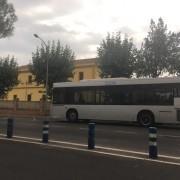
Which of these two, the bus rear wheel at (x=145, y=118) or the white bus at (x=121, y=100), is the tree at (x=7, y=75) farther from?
the bus rear wheel at (x=145, y=118)

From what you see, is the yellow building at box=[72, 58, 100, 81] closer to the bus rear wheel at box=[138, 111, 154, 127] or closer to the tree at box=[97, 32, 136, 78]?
the tree at box=[97, 32, 136, 78]

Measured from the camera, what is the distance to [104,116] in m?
28.5

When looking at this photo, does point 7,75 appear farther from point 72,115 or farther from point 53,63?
point 72,115

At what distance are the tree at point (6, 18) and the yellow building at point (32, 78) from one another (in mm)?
16747

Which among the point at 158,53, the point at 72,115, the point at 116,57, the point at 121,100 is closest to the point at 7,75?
the point at 116,57

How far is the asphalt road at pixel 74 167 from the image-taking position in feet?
30.3

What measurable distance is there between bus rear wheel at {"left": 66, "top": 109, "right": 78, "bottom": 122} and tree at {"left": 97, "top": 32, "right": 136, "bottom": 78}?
15318 millimetres

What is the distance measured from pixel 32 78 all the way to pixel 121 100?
46842mm

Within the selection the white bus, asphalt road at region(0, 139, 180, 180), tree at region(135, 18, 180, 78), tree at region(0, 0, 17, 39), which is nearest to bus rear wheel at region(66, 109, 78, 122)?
the white bus

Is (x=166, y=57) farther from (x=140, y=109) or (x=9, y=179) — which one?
(x=9, y=179)

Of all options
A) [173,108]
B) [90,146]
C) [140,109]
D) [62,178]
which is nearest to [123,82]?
[140,109]

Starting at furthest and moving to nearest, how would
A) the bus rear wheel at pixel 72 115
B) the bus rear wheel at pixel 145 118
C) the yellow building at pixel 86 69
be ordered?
1. the yellow building at pixel 86 69
2. the bus rear wheel at pixel 72 115
3. the bus rear wheel at pixel 145 118

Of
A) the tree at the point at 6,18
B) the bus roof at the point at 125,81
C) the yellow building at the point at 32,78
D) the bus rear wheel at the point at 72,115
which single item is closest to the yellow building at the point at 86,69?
the yellow building at the point at 32,78

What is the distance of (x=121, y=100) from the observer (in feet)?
90.4
